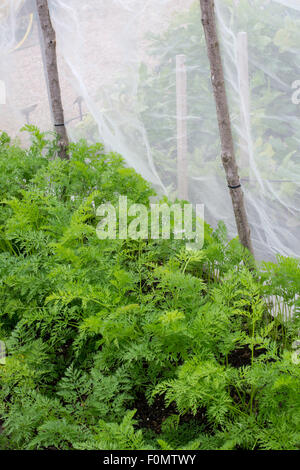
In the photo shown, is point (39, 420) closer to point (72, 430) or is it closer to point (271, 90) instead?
point (72, 430)

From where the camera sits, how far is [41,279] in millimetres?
1823

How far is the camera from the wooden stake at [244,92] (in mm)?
2742

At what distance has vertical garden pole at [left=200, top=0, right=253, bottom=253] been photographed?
1.75m

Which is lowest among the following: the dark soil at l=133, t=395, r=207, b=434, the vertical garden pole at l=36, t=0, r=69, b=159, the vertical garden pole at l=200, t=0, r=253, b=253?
the dark soil at l=133, t=395, r=207, b=434

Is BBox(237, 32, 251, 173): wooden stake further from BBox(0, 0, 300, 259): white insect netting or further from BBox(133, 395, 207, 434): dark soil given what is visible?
BBox(133, 395, 207, 434): dark soil

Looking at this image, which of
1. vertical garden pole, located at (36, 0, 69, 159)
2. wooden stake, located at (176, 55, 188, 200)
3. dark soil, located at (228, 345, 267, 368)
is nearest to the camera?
dark soil, located at (228, 345, 267, 368)

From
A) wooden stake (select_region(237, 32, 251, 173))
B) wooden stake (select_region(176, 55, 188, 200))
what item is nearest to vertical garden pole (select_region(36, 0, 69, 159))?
wooden stake (select_region(176, 55, 188, 200))

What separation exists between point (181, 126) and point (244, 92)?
0.62 metres

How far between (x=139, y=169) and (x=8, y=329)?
2.04m
